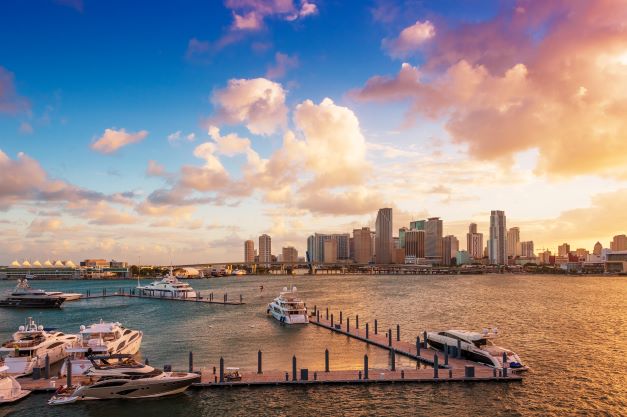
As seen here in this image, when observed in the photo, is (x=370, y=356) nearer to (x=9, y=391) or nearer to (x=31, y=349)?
(x=31, y=349)

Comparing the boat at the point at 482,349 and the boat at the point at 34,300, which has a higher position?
the boat at the point at 482,349

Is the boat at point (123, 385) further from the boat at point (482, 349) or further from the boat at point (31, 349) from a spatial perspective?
the boat at point (482, 349)

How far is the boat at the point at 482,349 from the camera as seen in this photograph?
1796 inches

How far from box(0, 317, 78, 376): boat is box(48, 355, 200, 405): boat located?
26.0 feet

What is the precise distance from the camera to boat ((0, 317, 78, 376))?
44.4 meters

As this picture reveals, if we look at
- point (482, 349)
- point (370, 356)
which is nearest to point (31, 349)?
point (370, 356)

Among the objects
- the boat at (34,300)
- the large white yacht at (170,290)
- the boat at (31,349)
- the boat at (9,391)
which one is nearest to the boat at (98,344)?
the boat at (31,349)

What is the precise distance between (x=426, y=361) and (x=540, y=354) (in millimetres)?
15536

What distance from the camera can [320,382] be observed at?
4162cm

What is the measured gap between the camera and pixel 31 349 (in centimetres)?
4616

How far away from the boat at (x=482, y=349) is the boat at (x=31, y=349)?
37.0m

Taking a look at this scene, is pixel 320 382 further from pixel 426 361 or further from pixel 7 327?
pixel 7 327

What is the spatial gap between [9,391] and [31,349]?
341 inches

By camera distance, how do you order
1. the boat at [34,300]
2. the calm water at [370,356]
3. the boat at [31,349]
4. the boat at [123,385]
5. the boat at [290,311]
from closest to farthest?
1. the calm water at [370,356]
2. the boat at [123,385]
3. the boat at [31,349]
4. the boat at [290,311]
5. the boat at [34,300]
